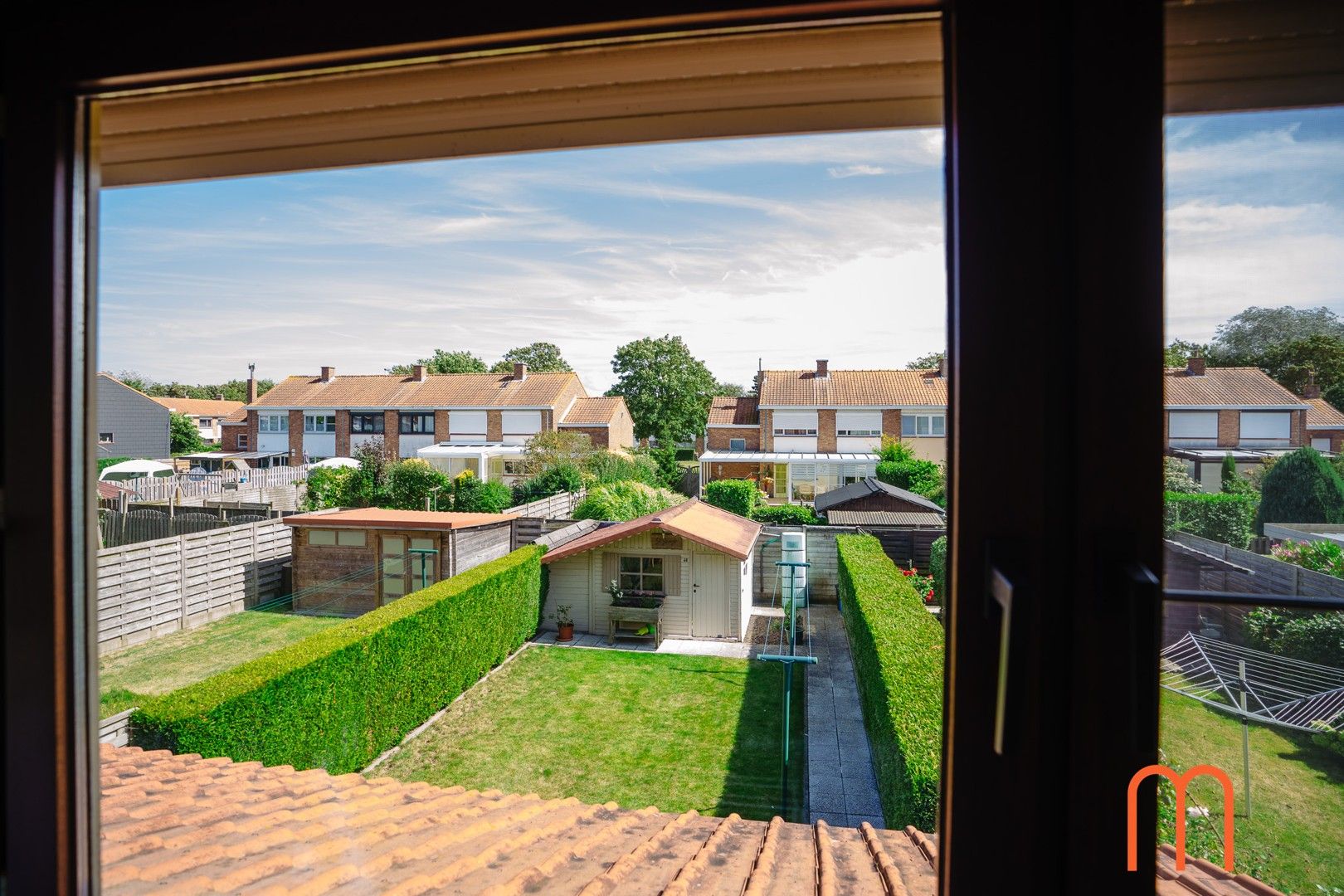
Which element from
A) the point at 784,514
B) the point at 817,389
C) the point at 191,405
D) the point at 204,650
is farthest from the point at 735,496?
the point at 191,405

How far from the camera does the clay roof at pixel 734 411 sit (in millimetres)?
4192

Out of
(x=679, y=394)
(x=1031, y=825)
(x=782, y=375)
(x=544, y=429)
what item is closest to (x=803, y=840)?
(x=1031, y=825)

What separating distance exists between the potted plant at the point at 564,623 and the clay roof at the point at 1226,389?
21.5 feet

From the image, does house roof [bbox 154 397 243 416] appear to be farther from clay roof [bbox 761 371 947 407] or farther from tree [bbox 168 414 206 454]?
clay roof [bbox 761 371 947 407]

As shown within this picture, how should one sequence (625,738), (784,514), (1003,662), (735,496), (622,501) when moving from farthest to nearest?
1. (735,496)
2. (622,501)
3. (784,514)
4. (625,738)
5. (1003,662)

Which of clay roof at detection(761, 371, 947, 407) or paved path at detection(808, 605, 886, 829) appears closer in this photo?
paved path at detection(808, 605, 886, 829)

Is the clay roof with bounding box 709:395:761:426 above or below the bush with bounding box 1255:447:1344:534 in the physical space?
above

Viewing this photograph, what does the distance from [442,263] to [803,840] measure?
3.67 feet

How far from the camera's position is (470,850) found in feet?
3.07

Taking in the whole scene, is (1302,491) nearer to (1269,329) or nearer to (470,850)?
(1269,329)

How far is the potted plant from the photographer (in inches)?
259

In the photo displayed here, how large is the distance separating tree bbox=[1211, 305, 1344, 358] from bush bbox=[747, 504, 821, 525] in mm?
8260

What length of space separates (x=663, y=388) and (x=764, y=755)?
7.22 feet

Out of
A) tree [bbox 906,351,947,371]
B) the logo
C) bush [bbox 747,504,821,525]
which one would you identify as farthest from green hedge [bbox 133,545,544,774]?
bush [bbox 747,504,821,525]
